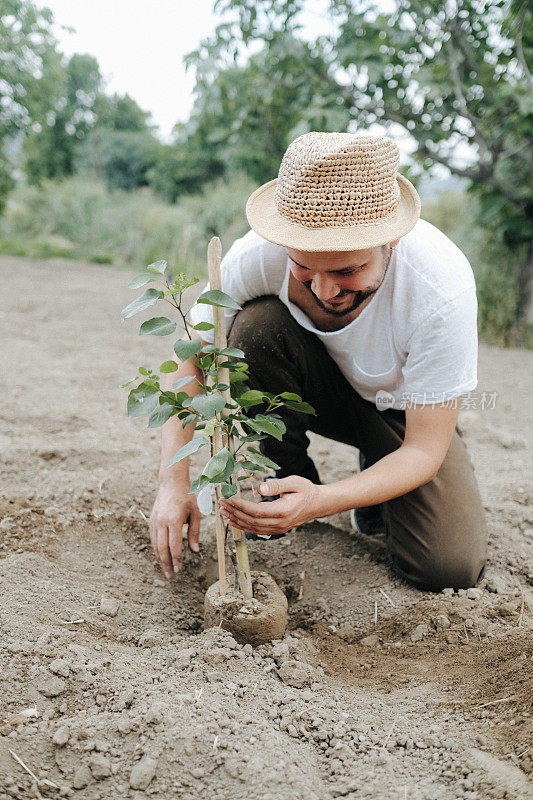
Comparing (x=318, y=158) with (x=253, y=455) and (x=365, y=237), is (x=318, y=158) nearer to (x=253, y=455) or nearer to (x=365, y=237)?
(x=365, y=237)

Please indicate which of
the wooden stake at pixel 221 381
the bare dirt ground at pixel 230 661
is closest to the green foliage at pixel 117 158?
the bare dirt ground at pixel 230 661

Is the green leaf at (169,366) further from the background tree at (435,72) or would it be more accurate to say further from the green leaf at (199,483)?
the background tree at (435,72)

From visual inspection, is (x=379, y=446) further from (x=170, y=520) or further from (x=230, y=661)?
(x=230, y=661)

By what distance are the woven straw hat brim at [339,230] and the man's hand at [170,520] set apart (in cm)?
71

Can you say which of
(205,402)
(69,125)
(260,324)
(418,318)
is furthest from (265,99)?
(69,125)

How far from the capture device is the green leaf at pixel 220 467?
1.24m

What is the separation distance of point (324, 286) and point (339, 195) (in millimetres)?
202

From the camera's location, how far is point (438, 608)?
1695mm

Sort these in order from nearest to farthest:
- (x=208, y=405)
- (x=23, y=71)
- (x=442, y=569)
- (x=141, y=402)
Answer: (x=208, y=405)
(x=141, y=402)
(x=442, y=569)
(x=23, y=71)

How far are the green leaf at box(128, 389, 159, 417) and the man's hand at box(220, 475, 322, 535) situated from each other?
0.82 ft

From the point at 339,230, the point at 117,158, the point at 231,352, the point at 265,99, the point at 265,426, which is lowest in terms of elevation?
the point at 265,426

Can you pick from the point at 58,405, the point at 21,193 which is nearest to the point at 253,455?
the point at 58,405

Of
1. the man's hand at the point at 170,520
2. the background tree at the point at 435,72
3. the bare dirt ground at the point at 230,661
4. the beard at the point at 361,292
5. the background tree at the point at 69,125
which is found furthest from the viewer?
the background tree at the point at 69,125

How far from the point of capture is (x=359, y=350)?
68.6 inches
